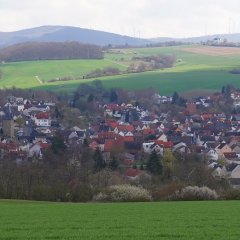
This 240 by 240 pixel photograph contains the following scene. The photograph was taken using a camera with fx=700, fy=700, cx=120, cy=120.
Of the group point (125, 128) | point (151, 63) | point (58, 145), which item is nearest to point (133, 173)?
point (58, 145)

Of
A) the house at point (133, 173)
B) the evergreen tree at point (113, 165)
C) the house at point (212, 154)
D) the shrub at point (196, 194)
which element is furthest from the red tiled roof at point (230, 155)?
the shrub at point (196, 194)

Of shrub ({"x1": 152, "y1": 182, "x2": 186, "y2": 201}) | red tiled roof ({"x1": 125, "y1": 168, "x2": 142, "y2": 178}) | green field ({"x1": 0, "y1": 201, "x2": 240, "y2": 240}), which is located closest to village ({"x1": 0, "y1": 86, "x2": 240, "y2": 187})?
red tiled roof ({"x1": 125, "y1": 168, "x2": 142, "y2": 178})

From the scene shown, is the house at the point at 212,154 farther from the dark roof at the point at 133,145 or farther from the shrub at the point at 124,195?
the shrub at the point at 124,195

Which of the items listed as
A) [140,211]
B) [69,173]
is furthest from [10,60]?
[140,211]

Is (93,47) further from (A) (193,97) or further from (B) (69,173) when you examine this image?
(B) (69,173)

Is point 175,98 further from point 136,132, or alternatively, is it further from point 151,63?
point 151,63
